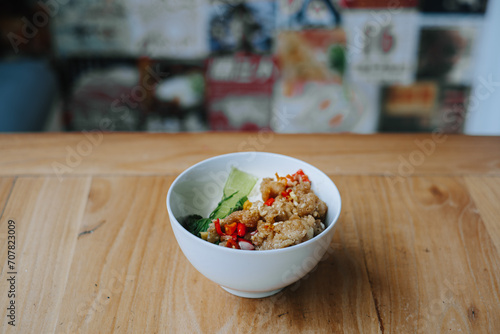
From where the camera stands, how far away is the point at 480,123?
2.45 metres

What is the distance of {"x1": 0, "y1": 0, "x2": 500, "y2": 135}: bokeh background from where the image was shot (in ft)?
7.25

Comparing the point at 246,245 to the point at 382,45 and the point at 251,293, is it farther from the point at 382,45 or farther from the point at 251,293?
the point at 382,45

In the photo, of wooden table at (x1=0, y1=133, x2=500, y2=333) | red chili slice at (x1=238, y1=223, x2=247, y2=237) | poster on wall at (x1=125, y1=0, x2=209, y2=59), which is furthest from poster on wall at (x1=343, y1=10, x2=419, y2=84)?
red chili slice at (x1=238, y1=223, x2=247, y2=237)

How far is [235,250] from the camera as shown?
2.00 ft

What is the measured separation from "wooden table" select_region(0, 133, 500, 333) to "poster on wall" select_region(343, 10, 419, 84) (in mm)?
1220

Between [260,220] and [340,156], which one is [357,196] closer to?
[340,156]

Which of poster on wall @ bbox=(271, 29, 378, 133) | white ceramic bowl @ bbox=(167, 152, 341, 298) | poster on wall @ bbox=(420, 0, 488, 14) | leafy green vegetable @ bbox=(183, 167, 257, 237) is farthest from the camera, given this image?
poster on wall @ bbox=(271, 29, 378, 133)

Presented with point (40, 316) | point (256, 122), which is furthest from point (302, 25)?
point (40, 316)

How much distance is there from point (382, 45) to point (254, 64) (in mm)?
658

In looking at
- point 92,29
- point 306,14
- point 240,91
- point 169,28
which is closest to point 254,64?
point 240,91

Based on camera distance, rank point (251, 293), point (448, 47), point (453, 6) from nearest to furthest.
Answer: point (251, 293) < point (453, 6) < point (448, 47)

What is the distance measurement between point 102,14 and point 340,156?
5.40 ft

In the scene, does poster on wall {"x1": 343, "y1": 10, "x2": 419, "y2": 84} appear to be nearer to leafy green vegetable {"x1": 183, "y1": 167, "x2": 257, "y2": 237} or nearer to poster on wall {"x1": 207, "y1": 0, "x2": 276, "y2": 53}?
poster on wall {"x1": 207, "y1": 0, "x2": 276, "y2": 53}

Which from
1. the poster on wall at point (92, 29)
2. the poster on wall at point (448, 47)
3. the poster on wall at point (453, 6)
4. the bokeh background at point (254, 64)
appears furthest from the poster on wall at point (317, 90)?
the poster on wall at point (92, 29)
